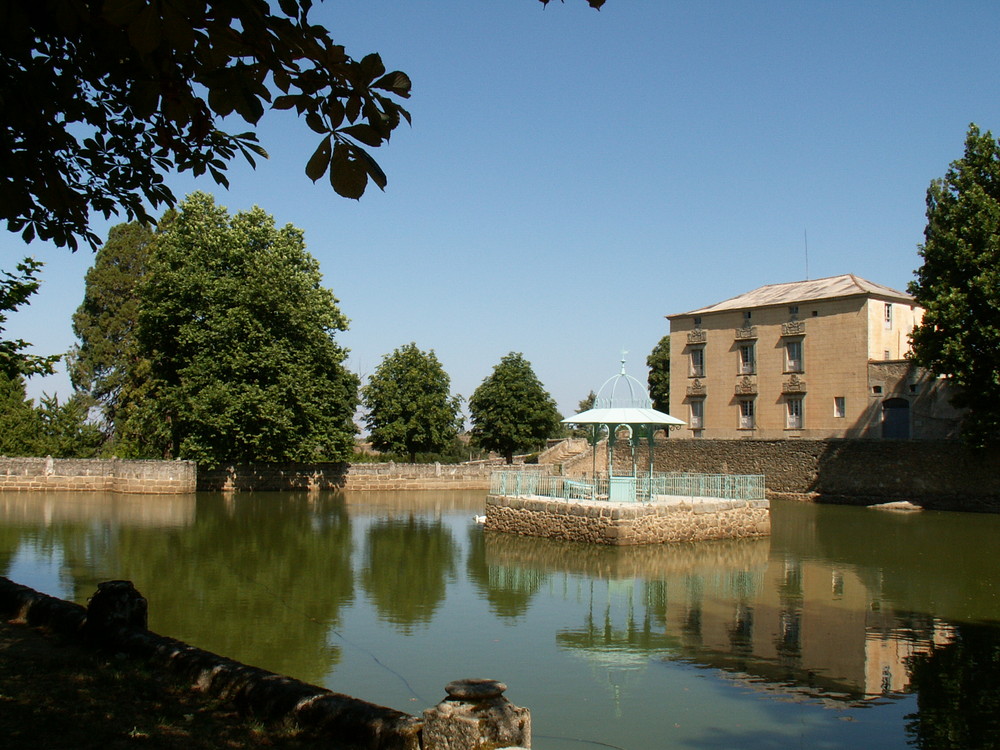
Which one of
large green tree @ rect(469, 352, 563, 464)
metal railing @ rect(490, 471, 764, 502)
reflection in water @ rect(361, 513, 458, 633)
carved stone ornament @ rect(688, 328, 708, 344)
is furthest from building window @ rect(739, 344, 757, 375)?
reflection in water @ rect(361, 513, 458, 633)

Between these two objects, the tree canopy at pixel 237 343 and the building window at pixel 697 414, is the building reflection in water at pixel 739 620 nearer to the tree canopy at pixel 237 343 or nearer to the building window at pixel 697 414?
the tree canopy at pixel 237 343

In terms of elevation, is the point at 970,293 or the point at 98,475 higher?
the point at 970,293

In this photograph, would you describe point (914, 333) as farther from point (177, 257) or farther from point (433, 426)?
point (177, 257)

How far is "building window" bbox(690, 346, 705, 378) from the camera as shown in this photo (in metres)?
41.4

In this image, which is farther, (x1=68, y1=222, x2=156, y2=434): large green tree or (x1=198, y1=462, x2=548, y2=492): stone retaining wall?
(x1=68, y1=222, x2=156, y2=434): large green tree

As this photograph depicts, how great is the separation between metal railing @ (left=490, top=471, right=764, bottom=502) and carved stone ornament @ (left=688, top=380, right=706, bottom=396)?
19303 mm

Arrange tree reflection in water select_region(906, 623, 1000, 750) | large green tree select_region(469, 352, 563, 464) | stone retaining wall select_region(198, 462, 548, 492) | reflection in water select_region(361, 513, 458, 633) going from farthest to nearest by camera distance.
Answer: large green tree select_region(469, 352, 563, 464)
stone retaining wall select_region(198, 462, 548, 492)
reflection in water select_region(361, 513, 458, 633)
tree reflection in water select_region(906, 623, 1000, 750)

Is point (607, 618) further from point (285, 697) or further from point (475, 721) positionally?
point (475, 721)

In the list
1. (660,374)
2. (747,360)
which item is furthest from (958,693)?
(660,374)

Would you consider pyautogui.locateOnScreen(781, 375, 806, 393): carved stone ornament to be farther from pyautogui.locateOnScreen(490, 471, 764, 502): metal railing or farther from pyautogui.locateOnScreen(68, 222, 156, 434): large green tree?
pyautogui.locateOnScreen(68, 222, 156, 434): large green tree

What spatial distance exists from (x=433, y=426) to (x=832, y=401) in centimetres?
1855

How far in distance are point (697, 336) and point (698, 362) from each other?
1.29 metres

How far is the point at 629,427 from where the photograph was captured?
2086cm

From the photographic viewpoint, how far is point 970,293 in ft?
85.9
